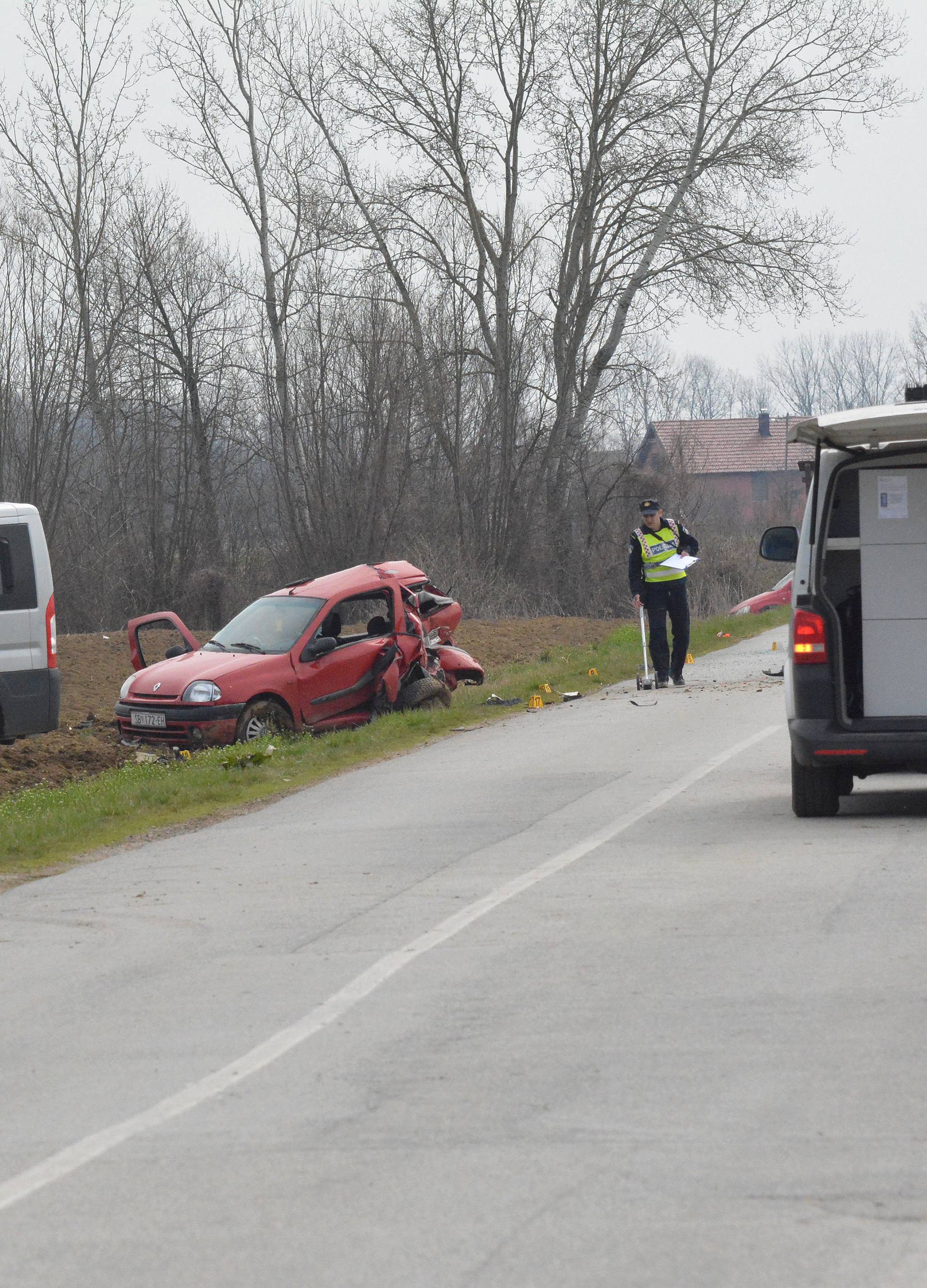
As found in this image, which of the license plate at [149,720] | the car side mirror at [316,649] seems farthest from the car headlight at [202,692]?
the car side mirror at [316,649]

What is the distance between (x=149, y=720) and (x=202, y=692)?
668mm

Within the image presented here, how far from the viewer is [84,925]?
24.7 feet

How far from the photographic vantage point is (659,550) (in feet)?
58.1

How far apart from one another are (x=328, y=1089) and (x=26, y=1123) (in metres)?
0.87

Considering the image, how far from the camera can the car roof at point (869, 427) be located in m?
8.73

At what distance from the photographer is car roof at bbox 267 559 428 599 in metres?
17.5

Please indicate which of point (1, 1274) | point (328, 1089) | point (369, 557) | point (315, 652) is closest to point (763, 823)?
point (328, 1089)

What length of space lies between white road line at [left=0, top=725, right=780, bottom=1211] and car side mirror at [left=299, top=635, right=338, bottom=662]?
8164 millimetres

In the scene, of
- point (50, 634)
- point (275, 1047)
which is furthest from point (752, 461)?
point (275, 1047)

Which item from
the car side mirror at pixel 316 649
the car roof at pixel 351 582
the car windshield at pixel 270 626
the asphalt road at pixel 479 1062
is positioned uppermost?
the car roof at pixel 351 582

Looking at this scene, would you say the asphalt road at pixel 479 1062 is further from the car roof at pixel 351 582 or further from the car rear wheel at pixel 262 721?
the car roof at pixel 351 582

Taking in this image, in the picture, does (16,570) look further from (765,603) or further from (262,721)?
(765,603)

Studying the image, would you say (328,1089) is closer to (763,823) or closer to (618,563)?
(763,823)

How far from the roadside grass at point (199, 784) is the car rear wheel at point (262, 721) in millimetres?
267
